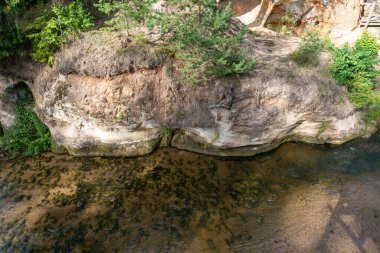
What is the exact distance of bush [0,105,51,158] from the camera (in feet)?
38.5

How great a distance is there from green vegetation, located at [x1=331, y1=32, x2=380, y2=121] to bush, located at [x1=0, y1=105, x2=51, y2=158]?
13.1m

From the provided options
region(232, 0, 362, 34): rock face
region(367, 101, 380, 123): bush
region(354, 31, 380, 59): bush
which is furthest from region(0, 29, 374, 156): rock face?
region(232, 0, 362, 34): rock face

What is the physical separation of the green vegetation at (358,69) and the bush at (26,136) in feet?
42.9

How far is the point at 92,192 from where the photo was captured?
9977 mm

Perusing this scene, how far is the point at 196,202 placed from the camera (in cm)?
941

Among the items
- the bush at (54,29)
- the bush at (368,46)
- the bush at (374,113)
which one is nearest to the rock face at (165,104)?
the bush at (54,29)

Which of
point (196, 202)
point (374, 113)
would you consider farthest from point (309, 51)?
point (196, 202)

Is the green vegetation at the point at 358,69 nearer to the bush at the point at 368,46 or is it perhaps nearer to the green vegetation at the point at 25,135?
the bush at the point at 368,46

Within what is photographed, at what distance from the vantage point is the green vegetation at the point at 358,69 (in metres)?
11.1

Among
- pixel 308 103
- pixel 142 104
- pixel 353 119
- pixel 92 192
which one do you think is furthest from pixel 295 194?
pixel 92 192

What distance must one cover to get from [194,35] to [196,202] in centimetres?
585

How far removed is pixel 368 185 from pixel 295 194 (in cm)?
266

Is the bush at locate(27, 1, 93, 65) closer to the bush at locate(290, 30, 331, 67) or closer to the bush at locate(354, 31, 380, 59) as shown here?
the bush at locate(290, 30, 331, 67)

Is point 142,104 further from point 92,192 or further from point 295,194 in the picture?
point 295,194
